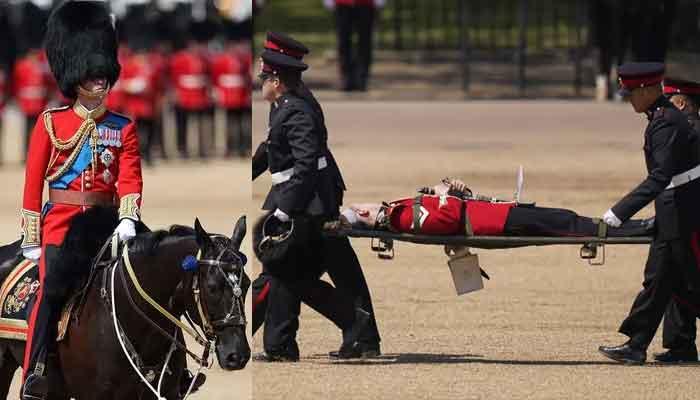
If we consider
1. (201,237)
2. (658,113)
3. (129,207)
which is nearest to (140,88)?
(658,113)

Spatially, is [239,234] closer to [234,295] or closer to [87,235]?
[234,295]

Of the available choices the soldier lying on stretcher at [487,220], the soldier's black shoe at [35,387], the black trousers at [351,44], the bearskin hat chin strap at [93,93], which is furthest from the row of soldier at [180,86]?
the soldier's black shoe at [35,387]

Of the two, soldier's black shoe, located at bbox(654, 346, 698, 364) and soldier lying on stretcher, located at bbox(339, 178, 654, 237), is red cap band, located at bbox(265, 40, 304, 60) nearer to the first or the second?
soldier lying on stretcher, located at bbox(339, 178, 654, 237)

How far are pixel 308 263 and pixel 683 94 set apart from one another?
160 cm

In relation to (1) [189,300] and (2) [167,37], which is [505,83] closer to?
(2) [167,37]

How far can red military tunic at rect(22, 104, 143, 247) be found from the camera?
6.17 m

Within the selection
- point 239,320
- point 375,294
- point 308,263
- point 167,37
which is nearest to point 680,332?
point 308,263

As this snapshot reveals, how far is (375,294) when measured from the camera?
31.6 ft

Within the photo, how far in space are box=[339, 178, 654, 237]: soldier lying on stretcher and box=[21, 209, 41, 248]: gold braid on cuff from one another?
5.67 feet

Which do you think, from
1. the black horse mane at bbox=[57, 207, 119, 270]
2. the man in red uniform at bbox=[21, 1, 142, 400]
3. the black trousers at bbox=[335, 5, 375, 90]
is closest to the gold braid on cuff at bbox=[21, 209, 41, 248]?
the man in red uniform at bbox=[21, 1, 142, 400]

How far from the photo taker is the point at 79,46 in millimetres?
6359

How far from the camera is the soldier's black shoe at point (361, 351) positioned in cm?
773

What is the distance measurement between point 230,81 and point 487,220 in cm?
1313

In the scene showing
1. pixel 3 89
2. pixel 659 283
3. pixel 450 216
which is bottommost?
pixel 3 89
